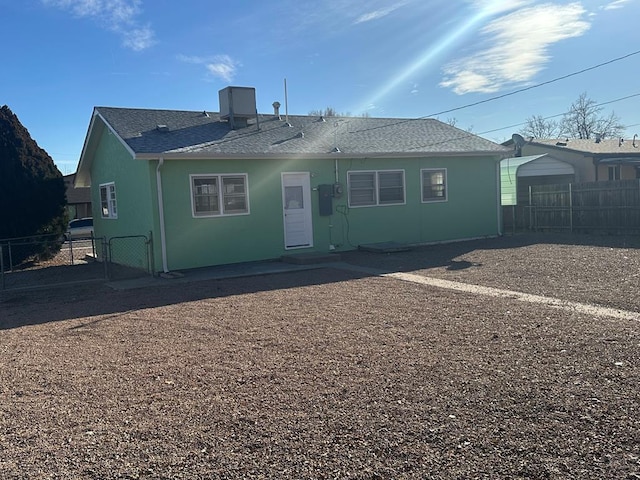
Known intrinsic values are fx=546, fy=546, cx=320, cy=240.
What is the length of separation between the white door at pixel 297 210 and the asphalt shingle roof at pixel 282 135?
80 cm

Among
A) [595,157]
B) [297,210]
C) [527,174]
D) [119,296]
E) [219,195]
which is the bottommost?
[119,296]

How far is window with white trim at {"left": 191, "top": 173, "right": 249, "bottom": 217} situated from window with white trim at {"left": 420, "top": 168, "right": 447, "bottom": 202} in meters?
5.74

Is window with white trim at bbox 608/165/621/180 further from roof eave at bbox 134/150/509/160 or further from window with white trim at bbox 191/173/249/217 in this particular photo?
window with white trim at bbox 191/173/249/217

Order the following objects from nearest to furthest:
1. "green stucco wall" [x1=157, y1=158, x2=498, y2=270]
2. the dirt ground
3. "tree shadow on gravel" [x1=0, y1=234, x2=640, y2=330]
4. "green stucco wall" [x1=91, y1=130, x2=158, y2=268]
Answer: the dirt ground
"tree shadow on gravel" [x1=0, y1=234, x2=640, y2=330]
"green stucco wall" [x1=91, y1=130, x2=158, y2=268]
"green stucco wall" [x1=157, y1=158, x2=498, y2=270]

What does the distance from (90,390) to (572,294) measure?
683 centimetres

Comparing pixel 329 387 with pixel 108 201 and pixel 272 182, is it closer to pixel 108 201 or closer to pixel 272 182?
pixel 272 182

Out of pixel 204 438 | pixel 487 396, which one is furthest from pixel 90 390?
pixel 487 396

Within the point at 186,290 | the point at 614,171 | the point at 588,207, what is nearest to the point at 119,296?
the point at 186,290

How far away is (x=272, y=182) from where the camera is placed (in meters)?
14.0

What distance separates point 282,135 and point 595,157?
20.1m

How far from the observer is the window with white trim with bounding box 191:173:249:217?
13.0m

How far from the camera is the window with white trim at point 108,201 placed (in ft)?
50.2

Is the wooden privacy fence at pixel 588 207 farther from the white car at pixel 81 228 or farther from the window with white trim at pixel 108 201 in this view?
the white car at pixel 81 228

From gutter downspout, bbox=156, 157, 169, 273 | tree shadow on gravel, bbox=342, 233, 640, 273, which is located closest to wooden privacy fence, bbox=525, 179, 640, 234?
tree shadow on gravel, bbox=342, 233, 640, 273
